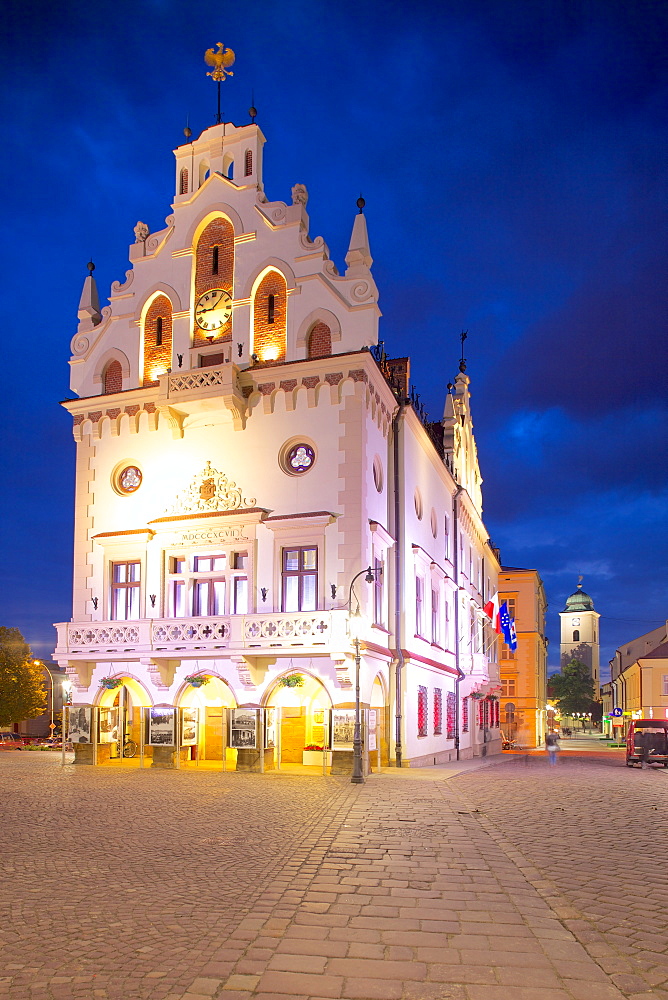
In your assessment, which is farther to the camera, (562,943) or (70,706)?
(70,706)

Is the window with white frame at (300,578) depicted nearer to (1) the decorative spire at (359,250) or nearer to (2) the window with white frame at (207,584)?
(2) the window with white frame at (207,584)

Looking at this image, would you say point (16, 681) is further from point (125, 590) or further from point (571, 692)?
point (571, 692)

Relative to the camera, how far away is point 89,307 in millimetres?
33031

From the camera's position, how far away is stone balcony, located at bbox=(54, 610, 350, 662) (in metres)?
25.5

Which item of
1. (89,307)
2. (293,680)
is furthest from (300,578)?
(89,307)

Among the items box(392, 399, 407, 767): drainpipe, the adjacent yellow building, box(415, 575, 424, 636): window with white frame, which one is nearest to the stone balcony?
box(392, 399, 407, 767): drainpipe

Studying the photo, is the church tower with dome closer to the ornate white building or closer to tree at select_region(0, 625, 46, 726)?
tree at select_region(0, 625, 46, 726)

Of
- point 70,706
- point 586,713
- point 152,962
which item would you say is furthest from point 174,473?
point 586,713

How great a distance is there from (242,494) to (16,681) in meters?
37.5

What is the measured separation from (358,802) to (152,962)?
11668mm

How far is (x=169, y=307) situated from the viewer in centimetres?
3169

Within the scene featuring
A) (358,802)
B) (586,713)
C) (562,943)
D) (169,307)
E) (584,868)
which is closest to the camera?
(562,943)

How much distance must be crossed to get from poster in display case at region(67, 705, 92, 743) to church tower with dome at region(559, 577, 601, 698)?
149m

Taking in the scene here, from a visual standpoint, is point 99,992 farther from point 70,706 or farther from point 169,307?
point 169,307
